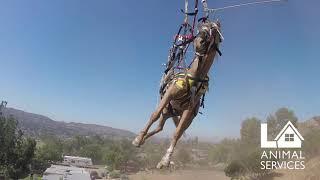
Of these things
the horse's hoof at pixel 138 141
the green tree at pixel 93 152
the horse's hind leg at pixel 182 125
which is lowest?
the horse's hoof at pixel 138 141

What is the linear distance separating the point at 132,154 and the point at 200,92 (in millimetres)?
110336

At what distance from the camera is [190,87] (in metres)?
6.28

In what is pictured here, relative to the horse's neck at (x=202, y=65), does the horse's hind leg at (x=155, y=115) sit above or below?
below

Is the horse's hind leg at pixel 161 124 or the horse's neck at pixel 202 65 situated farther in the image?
the horse's hind leg at pixel 161 124

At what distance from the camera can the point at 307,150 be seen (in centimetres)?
6506

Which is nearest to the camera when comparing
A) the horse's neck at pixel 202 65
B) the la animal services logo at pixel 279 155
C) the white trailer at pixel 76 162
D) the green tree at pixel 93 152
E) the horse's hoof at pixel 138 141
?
the horse's neck at pixel 202 65

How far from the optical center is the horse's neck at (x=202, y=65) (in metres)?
5.91

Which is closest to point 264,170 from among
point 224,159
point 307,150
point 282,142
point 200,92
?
point 307,150

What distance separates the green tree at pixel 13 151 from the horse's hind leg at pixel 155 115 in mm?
59881

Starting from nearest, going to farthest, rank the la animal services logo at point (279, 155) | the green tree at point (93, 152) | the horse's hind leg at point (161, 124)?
the horse's hind leg at point (161, 124), the la animal services logo at point (279, 155), the green tree at point (93, 152)

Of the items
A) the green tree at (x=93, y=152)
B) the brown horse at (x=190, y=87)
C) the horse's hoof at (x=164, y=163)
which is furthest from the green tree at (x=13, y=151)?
the horse's hoof at (x=164, y=163)

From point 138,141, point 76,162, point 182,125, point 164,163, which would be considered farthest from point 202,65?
point 76,162

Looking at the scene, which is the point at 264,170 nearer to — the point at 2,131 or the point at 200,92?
the point at 2,131

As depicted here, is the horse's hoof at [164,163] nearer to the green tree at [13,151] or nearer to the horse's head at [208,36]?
the horse's head at [208,36]
